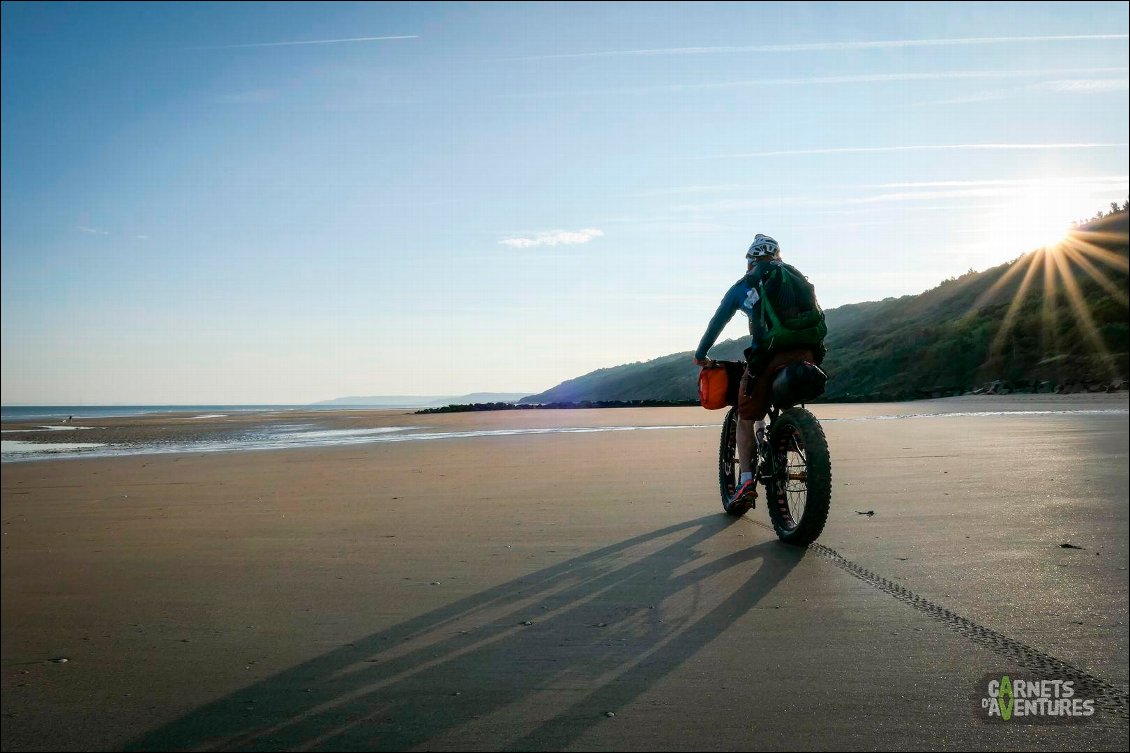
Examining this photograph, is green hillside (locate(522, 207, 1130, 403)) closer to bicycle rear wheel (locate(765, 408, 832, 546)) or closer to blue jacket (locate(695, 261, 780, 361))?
bicycle rear wheel (locate(765, 408, 832, 546))

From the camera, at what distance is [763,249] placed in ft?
15.6

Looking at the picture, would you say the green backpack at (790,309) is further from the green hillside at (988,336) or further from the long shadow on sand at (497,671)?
the long shadow on sand at (497,671)

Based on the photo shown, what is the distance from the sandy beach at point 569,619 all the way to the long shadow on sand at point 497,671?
0.4 inches

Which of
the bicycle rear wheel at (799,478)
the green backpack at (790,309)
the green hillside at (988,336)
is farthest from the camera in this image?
the green backpack at (790,309)

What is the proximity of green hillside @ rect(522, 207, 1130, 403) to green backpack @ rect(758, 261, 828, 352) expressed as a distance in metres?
1.02

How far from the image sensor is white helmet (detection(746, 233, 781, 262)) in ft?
15.6

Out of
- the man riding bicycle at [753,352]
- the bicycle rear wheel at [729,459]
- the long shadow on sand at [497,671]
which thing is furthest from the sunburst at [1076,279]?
the bicycle rear wheel at [729,459]

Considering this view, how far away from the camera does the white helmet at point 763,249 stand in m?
4.75

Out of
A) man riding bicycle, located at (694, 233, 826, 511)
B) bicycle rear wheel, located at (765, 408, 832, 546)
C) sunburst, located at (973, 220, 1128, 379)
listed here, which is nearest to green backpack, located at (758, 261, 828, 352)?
man riding bicycle, located at (694, 233, 826, 511)

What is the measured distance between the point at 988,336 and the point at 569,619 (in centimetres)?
1131

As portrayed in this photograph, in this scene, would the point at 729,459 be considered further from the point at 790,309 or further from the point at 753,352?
the point at 790,309

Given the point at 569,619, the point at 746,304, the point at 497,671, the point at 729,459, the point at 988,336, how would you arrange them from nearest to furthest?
the point at 497,671 < the point at 569,619 < the point at 746,304 < the point at 729,459 < the point at 988,336

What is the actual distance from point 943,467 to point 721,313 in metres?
3.48

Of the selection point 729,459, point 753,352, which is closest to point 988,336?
point 729,459
